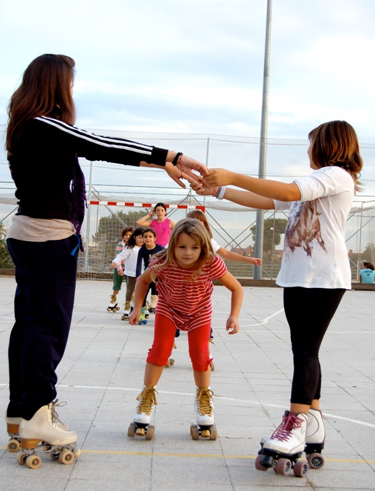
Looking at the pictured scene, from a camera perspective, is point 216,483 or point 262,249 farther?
point 262,249

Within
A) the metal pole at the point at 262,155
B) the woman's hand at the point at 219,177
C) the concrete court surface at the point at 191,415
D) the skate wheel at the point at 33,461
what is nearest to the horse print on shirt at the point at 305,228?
the concrete court surface at the point at 191,415

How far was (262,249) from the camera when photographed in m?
21.4

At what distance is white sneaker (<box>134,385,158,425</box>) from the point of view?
4012mm

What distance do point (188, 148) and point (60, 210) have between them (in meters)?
19.0

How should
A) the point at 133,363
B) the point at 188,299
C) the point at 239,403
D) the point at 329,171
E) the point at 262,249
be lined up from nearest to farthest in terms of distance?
the point at 329,171 < the point at 188,299 < the point at 239,403 < the point at 133,363 < the point at 262,249

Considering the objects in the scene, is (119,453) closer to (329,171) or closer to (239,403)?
(239,403)

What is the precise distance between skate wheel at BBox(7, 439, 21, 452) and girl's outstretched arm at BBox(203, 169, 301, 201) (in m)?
1.74

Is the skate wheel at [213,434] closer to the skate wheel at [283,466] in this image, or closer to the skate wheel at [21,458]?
the skate wheel at [283,466]

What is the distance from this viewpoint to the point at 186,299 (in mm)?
4203

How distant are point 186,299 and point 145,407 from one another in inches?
27.7

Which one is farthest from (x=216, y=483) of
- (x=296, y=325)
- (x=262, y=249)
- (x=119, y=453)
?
(x=262, y=249)

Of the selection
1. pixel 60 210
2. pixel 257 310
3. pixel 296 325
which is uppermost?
pixel 60 210

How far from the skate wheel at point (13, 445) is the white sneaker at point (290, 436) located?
1.32 meters

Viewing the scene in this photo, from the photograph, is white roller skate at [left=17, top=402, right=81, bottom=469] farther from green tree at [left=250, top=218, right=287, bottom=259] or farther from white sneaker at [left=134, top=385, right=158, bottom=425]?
green tree at [left=250, top=218, right=287, bottom=259]
